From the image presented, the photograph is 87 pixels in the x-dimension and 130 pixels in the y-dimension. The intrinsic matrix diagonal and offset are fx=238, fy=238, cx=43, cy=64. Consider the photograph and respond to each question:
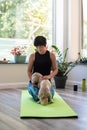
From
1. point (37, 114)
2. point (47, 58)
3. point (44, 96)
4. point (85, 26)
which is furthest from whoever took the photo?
point (85, 26)

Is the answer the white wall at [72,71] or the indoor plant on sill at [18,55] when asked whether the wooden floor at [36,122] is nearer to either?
the white wall at [72,71]

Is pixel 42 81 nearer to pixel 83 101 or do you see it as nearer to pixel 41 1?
pixel 83 101

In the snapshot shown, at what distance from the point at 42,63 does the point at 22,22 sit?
2.19 meters

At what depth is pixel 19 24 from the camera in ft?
16.9

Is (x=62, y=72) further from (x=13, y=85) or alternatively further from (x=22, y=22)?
(x=22, y=22)

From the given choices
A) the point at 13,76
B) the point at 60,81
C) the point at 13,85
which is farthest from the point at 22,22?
the point at 60,81

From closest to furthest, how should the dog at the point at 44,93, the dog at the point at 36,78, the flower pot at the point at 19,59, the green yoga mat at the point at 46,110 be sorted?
the green yoga mat at the point at 46,110 → the dog at the point at 44,93 → the dog at the point at 36,78 → the flower pot at the point at 19,59

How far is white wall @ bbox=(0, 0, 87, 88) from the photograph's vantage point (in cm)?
461

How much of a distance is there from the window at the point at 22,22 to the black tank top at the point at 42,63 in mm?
1683

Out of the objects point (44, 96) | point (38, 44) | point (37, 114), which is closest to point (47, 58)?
point (38, 44)

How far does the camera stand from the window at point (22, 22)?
195 inches

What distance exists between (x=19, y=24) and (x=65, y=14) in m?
1.03

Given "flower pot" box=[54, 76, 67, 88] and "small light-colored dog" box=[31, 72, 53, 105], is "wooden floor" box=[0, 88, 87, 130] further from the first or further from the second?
"flower pot" box=[54, 76, 67, 88]

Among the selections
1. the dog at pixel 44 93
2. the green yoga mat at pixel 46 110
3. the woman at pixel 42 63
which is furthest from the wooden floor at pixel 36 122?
the woman at pixel 42 63
